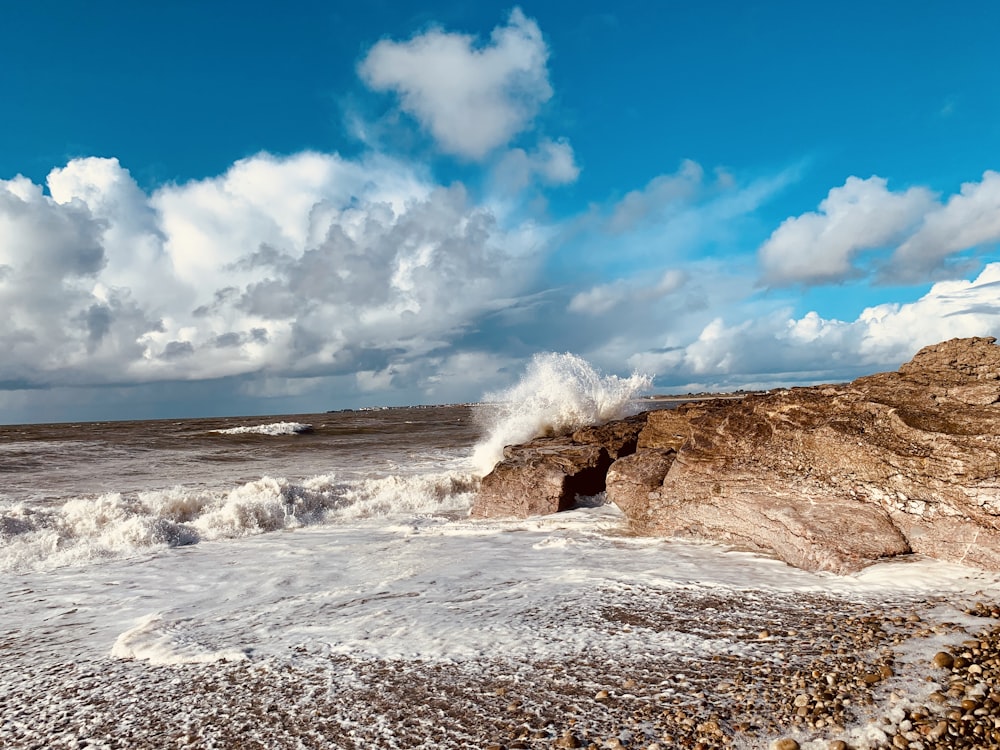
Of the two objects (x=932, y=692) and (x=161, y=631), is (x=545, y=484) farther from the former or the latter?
(x=932, y=692)

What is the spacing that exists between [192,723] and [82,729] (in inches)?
28.6

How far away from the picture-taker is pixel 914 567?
6.27 meters

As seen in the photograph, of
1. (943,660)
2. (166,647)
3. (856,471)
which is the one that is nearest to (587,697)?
(943,660)

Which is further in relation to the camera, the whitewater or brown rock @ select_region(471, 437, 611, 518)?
brown rock @ select_region(471, 437, 611, 518)

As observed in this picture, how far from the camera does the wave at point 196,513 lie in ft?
31.4

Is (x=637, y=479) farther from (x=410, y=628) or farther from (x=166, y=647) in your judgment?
(x=166, y=647)

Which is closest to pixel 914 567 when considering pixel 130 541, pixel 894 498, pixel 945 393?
pixel 894 498

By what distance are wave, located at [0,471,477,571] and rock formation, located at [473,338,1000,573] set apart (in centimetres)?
510

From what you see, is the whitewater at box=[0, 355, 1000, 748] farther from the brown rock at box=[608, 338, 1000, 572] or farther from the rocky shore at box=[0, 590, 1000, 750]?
the brown rock at box=[608, 338, 1000, 572]

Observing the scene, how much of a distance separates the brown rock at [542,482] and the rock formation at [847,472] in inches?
40.0

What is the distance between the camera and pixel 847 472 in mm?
7270

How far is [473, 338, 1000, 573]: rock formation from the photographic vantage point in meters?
6.49

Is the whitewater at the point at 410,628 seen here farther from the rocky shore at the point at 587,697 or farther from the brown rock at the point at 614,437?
the brown rock at the point at 614,437

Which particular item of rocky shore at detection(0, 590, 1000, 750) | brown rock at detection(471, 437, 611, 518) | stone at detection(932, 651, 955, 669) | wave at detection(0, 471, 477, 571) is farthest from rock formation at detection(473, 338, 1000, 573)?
wave at detection(0, 471, 477, 571)
